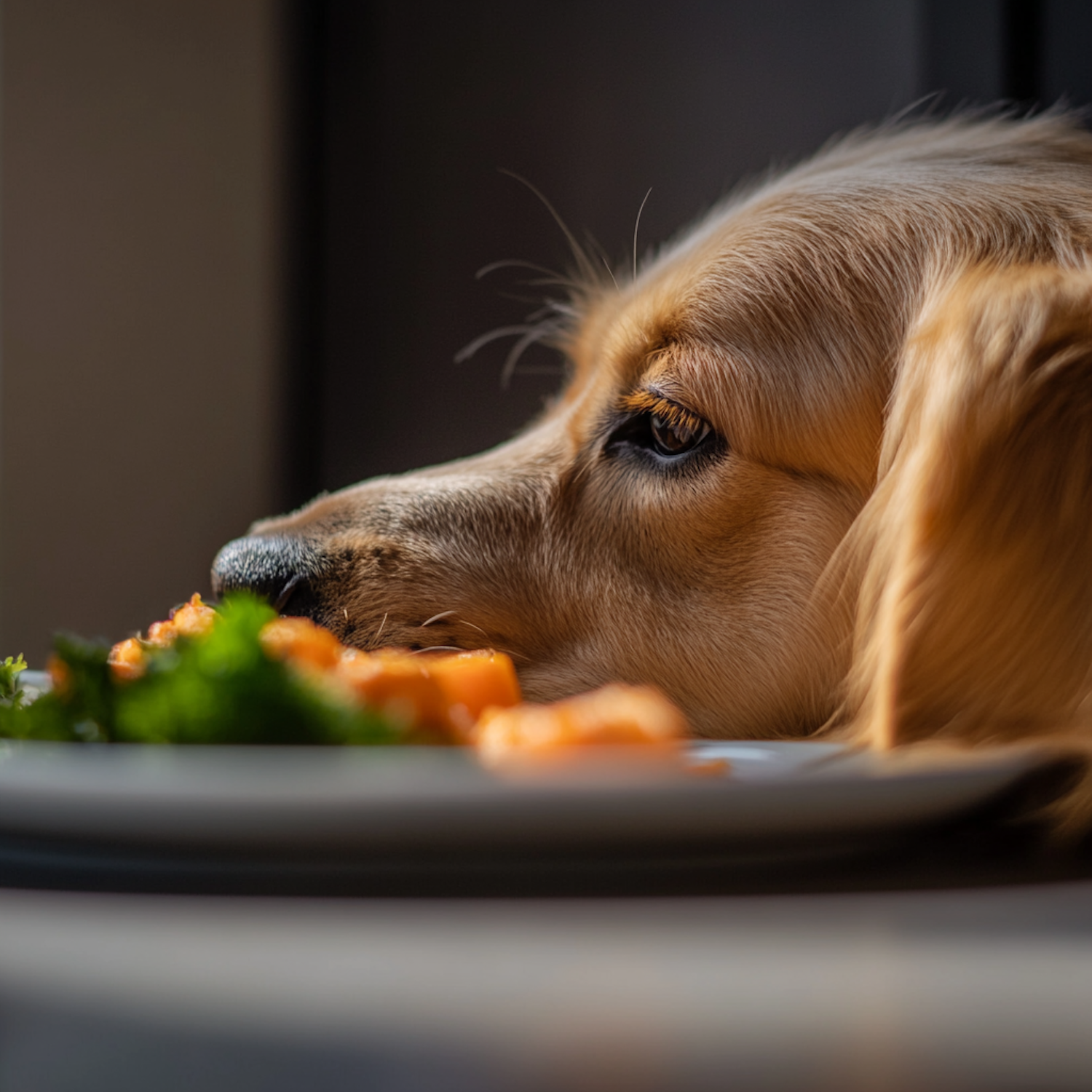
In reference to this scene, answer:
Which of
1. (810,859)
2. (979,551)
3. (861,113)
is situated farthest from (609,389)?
(861,113)

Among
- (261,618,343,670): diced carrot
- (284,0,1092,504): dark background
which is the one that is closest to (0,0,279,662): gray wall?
(284,0,1092,504): dark background

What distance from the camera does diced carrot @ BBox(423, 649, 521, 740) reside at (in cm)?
69

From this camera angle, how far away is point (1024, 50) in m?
2.35

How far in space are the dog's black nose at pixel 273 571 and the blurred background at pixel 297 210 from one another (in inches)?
82.0

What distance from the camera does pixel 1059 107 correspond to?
1.54m

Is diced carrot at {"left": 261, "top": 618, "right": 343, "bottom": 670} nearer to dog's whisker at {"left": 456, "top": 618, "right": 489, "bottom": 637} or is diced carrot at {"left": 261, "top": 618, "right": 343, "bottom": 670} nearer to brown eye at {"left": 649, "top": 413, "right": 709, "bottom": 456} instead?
dog's whisker at {"left": 456, "top": 618, "right": 489, "bottom": 637}

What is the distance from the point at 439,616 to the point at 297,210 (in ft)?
9.13

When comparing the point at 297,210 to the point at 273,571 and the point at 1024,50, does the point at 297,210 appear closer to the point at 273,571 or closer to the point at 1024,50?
the point at 1024,50

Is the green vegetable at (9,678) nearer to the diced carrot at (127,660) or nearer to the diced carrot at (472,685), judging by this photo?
the diced carrot at (127,660)

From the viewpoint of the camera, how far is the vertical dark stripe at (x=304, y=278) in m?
3.55

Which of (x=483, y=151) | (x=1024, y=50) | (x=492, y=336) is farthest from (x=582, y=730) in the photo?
(x=483, y=151)

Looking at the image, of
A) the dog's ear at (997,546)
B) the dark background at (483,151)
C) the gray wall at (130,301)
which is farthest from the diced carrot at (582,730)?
the gray wall at (130,301)

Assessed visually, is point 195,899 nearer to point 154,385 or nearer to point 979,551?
point 979,551

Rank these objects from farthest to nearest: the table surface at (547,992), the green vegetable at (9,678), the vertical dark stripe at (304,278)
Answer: the vertical dark stripe at (304,278), the green vegetable at (9,678), the table surface at (547,992)
